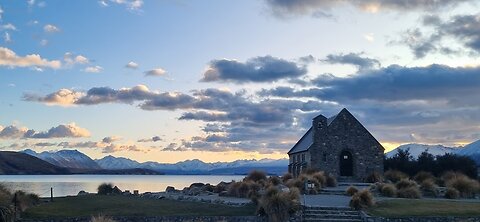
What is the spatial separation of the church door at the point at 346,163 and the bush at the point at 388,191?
13.6m

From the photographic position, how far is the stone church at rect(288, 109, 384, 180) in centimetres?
4809

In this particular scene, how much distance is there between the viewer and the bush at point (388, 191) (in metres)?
34.4

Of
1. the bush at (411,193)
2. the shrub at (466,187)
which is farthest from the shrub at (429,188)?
the bush at (411,193)

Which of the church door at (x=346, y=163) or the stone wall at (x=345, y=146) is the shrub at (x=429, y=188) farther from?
the church door at (x=346, y=163)

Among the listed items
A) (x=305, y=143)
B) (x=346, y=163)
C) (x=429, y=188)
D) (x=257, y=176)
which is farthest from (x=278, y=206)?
(x=305, y=143)

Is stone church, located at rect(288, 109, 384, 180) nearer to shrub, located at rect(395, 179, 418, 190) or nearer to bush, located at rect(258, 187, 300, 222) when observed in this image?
shrub, located at rect(395, 179, 418, 190)

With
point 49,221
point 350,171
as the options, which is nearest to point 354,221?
point 49,221

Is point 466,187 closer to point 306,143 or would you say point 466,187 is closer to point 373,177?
point 373,177

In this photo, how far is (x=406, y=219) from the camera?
25531 millimetres

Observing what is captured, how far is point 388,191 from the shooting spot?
114 feet

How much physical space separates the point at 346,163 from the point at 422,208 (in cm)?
2160

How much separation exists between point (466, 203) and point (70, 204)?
2230 centimetres

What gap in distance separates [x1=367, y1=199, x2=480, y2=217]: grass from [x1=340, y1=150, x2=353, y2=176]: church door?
61.1ft

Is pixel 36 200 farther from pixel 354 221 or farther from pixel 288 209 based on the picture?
pixel 354 221
